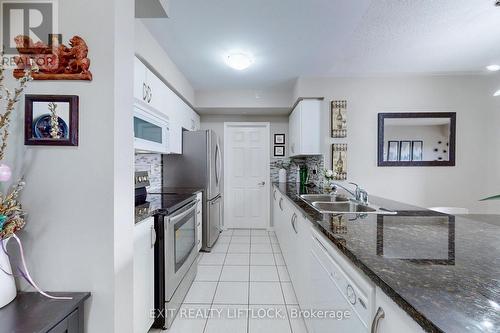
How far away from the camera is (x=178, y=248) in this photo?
192cm

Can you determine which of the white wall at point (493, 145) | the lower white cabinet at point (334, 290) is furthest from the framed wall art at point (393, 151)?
the lower white cabinet at point (334, 290)

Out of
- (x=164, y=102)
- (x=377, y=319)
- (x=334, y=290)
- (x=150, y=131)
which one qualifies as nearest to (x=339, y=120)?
(x=164, y=102)

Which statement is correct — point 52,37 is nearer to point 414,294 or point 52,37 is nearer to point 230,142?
point 414,294

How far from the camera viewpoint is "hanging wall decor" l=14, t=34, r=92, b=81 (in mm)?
885

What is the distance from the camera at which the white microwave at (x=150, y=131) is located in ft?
6.23

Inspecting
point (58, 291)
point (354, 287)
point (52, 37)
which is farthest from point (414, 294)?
point (52, 37)

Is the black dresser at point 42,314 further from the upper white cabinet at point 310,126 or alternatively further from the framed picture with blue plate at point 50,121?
the upper white cabinet at point 310,126

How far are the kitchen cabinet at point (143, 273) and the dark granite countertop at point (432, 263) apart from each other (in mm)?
1073

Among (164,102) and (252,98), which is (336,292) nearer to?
(164,102)

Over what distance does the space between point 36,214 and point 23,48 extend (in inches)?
25.8

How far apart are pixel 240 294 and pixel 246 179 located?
2397mm

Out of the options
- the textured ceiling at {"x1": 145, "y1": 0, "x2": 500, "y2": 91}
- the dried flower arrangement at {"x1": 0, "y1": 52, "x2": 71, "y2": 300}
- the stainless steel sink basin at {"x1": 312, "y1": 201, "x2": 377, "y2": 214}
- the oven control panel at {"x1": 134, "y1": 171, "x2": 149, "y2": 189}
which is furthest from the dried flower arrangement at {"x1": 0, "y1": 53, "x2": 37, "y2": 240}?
the stainless steel sink basin at {"x1": 312, "y1": 201, "x2": 377, "y2": 214}

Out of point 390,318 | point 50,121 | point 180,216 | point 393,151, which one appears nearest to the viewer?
point 390,318

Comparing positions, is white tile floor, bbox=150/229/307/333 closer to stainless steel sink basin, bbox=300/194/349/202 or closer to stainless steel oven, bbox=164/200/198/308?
stainless steel oven, bbox=164/200/198/308
